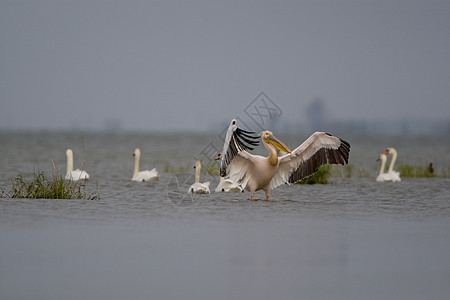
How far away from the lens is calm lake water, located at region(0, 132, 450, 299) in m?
5.88

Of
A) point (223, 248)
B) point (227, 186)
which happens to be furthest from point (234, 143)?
point (223, 248)

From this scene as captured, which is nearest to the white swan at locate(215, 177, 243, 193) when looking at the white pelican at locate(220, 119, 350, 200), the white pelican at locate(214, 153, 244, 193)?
the white pelican at locate(214, 153, 244, 193)

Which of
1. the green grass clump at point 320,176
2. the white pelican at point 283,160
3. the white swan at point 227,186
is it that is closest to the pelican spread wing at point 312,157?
the white pelican at point 283,160

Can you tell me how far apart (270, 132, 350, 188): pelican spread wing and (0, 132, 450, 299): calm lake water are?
56 centimetres

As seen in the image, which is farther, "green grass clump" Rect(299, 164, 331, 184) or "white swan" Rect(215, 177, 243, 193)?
"green grass clump" Rect(299, 164, 331, 184)

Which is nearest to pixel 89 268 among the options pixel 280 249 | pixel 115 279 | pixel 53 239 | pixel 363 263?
pixel 115 279

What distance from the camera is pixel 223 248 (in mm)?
7578

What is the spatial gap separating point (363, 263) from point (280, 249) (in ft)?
3.35

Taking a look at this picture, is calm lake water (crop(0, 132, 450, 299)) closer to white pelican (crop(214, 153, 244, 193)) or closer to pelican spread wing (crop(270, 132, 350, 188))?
pelican spread wing (crop(270, 132, 350, 188))

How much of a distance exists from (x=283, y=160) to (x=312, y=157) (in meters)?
0.55

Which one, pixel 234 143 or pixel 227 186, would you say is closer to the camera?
pixel 234 143

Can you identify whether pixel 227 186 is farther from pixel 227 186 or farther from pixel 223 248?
pixel 223 248

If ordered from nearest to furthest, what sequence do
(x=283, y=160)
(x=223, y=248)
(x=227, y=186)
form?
(x=223, y=248)
(x=283, y=160)
(x=227, y=186)

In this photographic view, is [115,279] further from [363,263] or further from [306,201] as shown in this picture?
[306,201]
